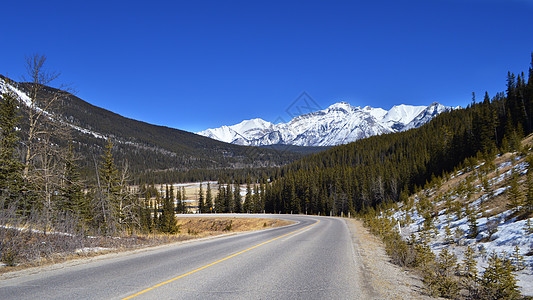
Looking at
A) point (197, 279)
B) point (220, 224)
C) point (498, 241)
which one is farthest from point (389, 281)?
point (220, 224)

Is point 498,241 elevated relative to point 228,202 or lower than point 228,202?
elevated

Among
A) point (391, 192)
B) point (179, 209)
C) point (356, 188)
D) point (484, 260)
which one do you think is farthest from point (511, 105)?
point (179, 209)

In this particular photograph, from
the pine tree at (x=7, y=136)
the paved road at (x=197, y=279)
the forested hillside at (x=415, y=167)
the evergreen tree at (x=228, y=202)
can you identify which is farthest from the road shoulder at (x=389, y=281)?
the evergreen tree at (x=228, y=202)

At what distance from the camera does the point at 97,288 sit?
573cm

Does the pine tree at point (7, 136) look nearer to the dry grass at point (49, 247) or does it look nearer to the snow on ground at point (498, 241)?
the dry grass at point (49, 247)

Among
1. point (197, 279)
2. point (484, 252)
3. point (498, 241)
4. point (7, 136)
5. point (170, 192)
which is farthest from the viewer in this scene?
point (170, 192)

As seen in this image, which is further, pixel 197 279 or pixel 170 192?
pixel 170 192

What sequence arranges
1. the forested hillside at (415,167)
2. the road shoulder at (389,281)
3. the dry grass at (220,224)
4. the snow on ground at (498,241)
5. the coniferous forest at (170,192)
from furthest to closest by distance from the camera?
1. the forested hillside at (415,167)
2. the dry grass at (220,224)
3. the coniferous forest at (170,192)
4. the snow on ground at (498,241)
5. the road shoulder at (389,281)

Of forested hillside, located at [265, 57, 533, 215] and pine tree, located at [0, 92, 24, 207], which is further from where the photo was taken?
forested hillside, located at [265, 57, 533, 215]

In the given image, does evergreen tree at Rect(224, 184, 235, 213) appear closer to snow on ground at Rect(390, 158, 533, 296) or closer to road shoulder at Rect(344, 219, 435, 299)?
snow on ground at Rect(390, 158, 533, 296)

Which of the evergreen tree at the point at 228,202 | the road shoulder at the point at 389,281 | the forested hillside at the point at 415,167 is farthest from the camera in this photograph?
the evergreen tree at the point at 228,202

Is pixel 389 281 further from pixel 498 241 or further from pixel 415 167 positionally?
pixel 415 167

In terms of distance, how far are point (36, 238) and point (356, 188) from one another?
263 feet

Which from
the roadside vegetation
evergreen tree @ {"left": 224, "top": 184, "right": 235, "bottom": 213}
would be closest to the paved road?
the roadside vegetation
